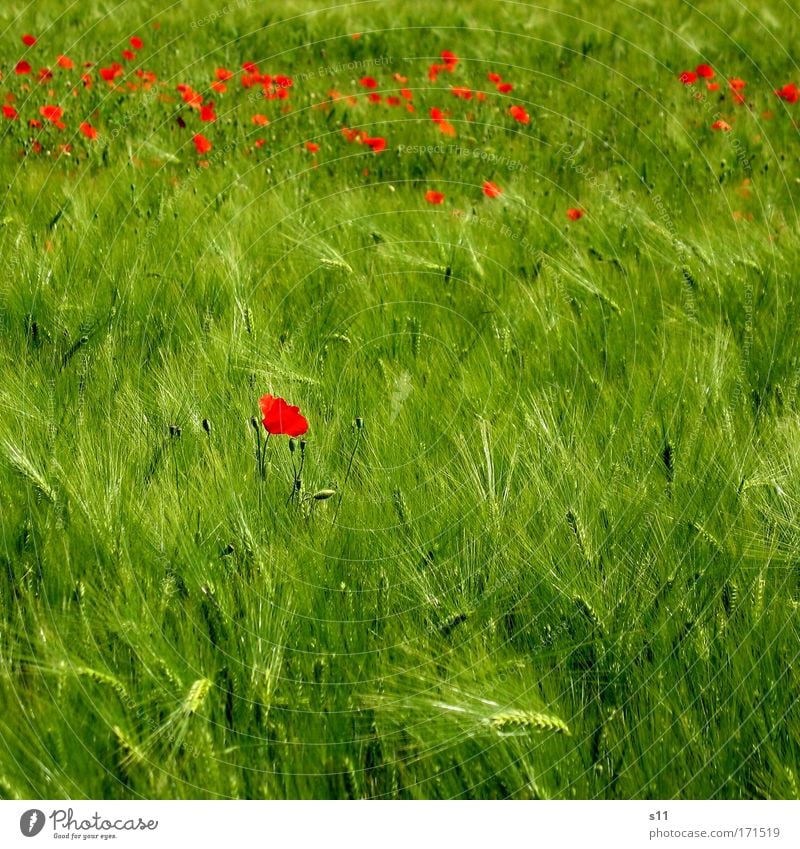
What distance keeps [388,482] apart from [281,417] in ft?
0.65

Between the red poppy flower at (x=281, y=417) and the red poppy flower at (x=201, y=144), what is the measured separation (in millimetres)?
1538

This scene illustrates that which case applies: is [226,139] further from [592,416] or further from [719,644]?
[719,644]

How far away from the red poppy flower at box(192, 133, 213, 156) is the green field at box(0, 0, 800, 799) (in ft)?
0.17

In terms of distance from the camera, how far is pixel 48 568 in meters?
1.53

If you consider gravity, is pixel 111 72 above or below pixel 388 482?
above

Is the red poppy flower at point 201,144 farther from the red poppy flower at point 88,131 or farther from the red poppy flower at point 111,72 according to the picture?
the red poppy flower at point 111,72

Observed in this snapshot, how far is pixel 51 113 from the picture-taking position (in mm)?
3156

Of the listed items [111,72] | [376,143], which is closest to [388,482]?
[376,143]

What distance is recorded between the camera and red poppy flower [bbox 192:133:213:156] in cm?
298
